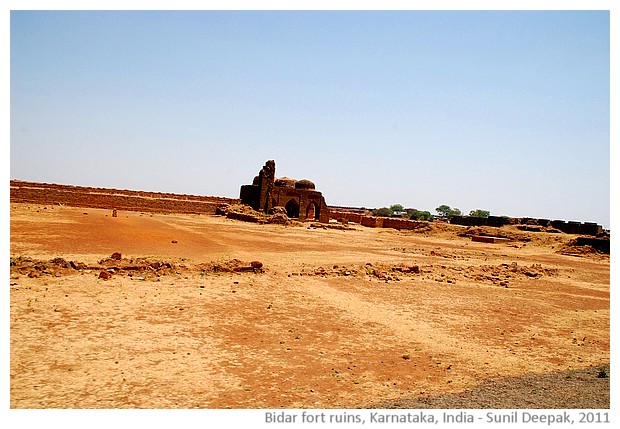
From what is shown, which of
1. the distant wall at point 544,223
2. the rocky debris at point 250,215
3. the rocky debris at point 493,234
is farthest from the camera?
the distant wall at point 544,223

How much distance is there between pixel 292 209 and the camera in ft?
160

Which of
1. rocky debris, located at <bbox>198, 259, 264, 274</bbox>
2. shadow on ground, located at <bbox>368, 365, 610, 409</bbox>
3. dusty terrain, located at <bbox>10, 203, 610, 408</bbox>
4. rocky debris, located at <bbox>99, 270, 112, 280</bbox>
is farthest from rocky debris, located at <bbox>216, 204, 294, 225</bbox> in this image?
shadow on ground, located at <bbox>368, 365, 610, 409</bbox>

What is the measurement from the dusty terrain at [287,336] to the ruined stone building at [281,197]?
29.2 m

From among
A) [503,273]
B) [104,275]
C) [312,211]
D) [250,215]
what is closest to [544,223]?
[312,211]

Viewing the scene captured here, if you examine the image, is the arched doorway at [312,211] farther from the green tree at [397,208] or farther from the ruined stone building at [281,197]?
the green tree at [397,208]

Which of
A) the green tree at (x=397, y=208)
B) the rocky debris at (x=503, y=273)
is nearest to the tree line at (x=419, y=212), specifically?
the green tree at (x=397, y=208)

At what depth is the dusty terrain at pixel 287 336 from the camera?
17.1ft

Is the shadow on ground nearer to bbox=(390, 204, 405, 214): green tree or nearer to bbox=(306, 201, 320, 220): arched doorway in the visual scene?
bbox=(306, 201, 320, 220): arched doorway

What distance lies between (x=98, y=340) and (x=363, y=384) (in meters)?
3.79

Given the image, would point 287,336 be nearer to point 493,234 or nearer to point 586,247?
point 586,247
